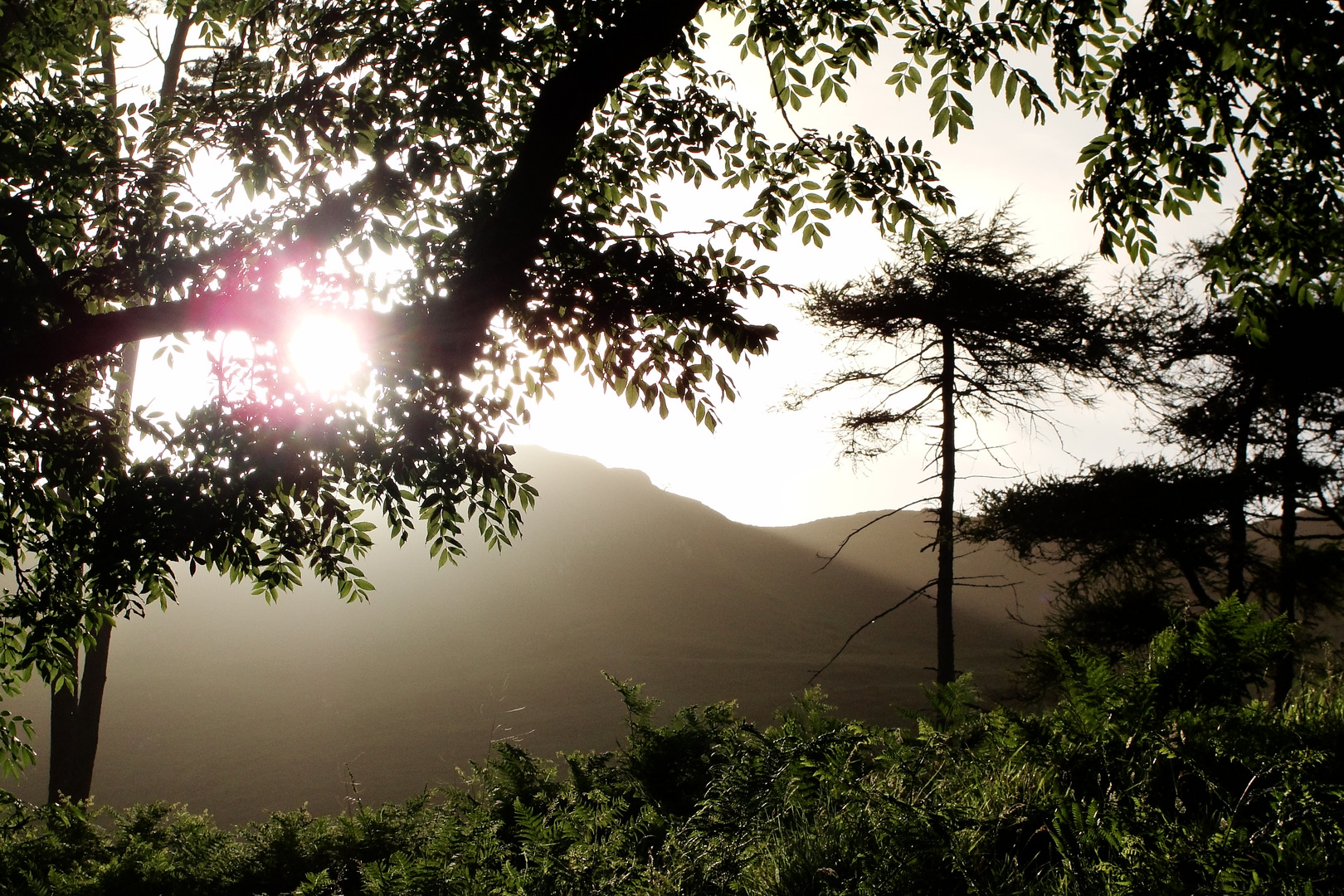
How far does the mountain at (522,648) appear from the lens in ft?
71.3

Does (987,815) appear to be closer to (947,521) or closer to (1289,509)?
(947,521)

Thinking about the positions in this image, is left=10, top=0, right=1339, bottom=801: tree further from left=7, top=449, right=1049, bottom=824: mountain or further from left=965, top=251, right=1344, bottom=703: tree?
left=965, top=251, right=1344, bottom=703: tree

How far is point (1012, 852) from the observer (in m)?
2.55

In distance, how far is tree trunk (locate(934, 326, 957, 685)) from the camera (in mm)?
12812

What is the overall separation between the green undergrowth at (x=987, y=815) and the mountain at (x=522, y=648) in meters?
6.36

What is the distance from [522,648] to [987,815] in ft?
117

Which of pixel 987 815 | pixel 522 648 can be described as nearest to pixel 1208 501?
pixel 987 815

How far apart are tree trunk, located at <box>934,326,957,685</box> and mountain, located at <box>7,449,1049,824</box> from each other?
1.57m

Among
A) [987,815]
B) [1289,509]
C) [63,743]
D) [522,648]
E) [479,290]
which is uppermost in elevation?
[479,290]

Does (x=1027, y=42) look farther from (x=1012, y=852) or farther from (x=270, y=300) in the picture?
(x=270, y=300)

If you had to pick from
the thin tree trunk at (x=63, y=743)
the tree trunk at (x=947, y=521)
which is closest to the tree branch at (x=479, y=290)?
the thin tree trunk at (x=63, y=743)

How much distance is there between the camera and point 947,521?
43.6 feet

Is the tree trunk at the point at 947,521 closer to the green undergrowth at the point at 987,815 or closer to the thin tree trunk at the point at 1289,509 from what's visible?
the thin tree trunk at the point at 1289,509

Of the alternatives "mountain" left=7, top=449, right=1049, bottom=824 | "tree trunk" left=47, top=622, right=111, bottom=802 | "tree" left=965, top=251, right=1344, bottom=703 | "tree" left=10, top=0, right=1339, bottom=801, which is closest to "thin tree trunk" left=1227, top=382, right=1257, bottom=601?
"tree" left=965, top=251, right=1344, bottom=703
